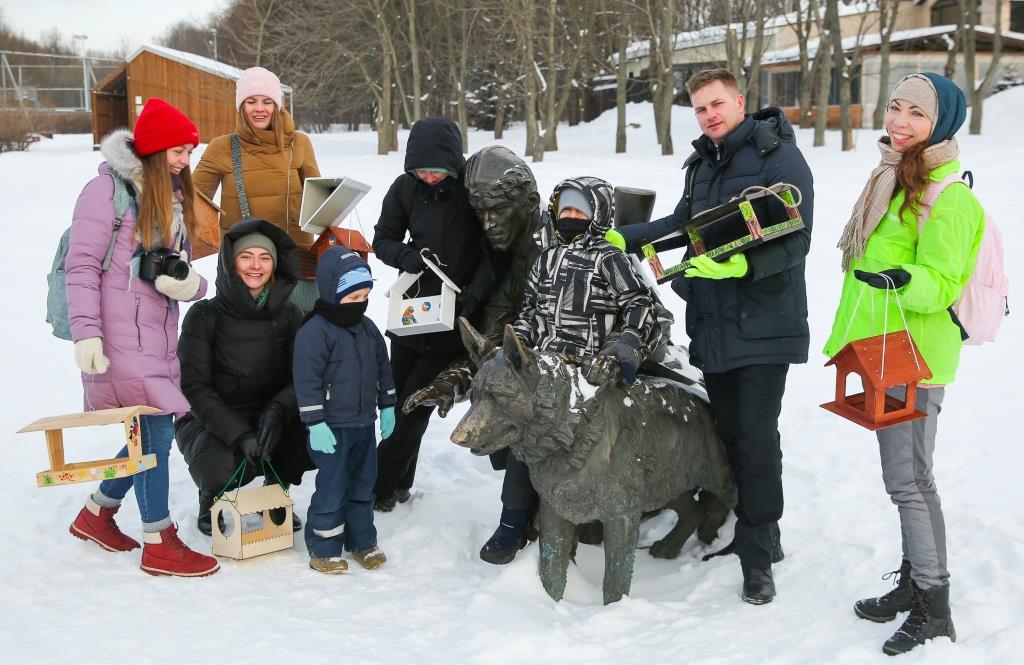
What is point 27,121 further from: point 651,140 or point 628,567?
point 628,567

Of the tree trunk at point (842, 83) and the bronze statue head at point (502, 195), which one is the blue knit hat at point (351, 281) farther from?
the tree trunk at point (842, 83)

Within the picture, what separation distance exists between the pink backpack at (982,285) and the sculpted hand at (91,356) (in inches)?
130

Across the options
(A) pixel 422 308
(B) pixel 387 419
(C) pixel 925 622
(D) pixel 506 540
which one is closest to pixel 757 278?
(C) pixel 925 622

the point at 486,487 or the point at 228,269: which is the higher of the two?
the point at 228,269

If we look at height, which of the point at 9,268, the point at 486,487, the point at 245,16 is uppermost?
the point at 245,16

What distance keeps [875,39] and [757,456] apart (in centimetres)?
3353

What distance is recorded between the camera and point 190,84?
2533 centimetres

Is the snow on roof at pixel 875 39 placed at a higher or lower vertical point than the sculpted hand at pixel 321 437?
higher

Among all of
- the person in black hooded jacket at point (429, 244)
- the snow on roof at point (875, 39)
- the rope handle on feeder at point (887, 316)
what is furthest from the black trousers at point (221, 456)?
the snow on roof at point (875, 39)

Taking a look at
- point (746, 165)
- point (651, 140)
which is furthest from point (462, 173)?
point (651, 140)

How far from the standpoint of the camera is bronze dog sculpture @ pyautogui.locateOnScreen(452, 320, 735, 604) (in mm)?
3613

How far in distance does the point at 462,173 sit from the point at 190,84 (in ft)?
75.9

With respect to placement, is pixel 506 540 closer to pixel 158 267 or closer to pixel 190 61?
pixel 158 267

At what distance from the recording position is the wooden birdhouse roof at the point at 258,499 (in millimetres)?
4371
